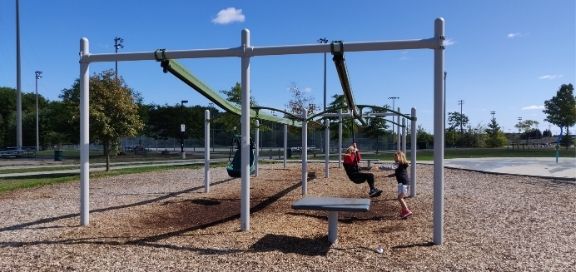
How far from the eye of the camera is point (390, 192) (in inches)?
457

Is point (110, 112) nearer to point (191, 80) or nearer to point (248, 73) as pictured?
point (191, 80)

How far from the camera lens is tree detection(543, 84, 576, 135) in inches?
2068

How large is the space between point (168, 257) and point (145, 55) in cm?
304

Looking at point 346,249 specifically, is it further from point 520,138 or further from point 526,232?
point 520,138

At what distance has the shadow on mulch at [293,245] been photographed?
543cm

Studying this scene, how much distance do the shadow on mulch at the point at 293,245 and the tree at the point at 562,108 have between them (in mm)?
55642

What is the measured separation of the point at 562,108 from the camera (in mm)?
53156

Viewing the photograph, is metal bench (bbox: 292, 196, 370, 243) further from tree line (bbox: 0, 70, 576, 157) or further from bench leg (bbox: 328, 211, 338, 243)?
tree line (bbox: 0, 70, 576, 157)

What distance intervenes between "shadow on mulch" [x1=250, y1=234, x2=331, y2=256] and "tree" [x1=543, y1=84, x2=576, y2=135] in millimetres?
55642

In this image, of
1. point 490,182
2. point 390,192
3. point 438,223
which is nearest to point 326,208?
point 438,223

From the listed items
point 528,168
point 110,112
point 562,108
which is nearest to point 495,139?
point 562,108

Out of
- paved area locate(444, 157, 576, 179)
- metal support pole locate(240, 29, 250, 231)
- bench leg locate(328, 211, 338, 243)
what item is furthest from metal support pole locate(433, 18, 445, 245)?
paved area locate(444, 157, 576, 179)

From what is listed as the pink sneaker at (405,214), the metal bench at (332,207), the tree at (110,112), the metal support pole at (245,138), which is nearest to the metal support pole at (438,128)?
the metal bench at (332,207)

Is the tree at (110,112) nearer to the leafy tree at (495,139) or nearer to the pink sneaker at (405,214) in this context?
the pink sneaker at (405,214)
